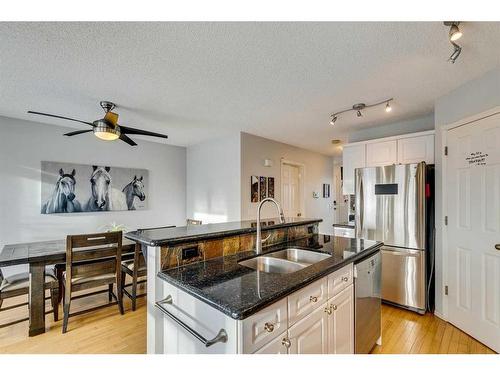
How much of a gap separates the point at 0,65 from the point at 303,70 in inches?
96.0

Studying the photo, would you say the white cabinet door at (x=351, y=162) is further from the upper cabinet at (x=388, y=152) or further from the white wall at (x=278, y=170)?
the white wall at (x=278, y=170)

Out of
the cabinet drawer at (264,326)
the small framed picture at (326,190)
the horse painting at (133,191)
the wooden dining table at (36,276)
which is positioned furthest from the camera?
the small framed picture at (326,190)

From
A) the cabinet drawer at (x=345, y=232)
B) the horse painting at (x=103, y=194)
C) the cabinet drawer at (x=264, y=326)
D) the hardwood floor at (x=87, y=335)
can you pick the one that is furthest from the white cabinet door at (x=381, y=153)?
the horse painting at (x=103, y=194)

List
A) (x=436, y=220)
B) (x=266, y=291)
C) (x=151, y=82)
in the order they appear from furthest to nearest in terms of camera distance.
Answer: (x=436, y=220) → (x=151, y=82) → (x=266, y=291)

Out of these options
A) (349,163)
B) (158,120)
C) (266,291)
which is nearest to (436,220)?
(349,163)

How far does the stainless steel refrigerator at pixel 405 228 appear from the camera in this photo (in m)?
2.68

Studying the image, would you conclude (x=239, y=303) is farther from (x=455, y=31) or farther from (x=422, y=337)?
(x=422, y=337)

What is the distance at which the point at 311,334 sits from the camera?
1.30 m

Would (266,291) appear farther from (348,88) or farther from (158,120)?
(158,120)

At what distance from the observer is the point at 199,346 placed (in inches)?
44.9

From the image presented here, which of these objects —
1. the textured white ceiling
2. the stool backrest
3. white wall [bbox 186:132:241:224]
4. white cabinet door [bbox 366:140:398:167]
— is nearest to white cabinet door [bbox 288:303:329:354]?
the textured white ceiling

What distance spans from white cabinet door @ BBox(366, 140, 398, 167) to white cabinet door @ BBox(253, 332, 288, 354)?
9.42ft

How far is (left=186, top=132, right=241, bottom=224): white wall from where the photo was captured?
162 inches

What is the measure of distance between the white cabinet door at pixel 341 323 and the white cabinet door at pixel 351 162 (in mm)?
2247
